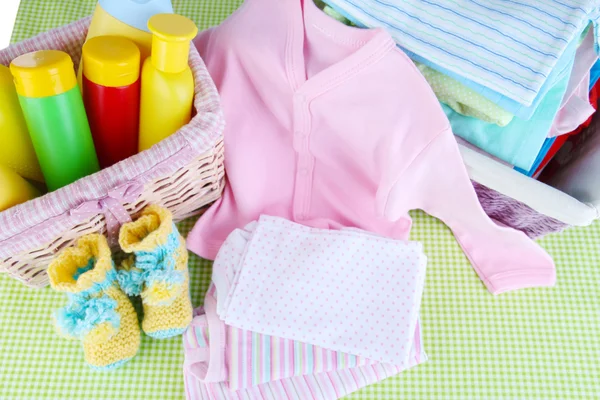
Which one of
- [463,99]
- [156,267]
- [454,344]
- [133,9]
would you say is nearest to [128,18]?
[133,9]

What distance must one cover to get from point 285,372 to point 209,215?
227mm

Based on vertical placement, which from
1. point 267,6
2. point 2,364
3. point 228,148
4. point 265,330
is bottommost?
point 2,364

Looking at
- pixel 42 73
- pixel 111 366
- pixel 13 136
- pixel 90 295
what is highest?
pixel 42 73

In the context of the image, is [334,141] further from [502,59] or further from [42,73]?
[42,73]

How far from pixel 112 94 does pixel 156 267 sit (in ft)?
0.59

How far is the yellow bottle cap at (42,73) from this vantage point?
0.49 meters

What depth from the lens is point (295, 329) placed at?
655mm

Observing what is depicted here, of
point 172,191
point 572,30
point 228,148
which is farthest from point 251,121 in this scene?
point 572,30

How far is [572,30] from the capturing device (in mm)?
585

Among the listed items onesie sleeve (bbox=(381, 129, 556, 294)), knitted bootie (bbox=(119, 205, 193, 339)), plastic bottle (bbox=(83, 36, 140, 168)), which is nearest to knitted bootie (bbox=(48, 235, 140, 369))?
knitted bootie (bbox=(119, 205, 193, 339))

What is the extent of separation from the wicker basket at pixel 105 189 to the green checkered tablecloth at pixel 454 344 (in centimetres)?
9

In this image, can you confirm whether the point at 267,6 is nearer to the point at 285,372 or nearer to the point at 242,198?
the point at 242,198

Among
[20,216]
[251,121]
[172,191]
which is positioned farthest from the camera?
[251,121]

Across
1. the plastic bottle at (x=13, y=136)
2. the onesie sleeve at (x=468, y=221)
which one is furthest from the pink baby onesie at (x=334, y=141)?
the plastic bottle at (x=13, y=136)
